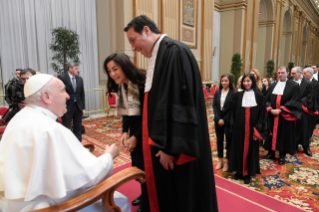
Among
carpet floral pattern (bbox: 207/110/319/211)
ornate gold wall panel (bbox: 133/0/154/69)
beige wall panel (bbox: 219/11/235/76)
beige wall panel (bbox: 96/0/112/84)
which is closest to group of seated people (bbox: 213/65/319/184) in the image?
carpet floral pattern (bbox: 207/110/319/211)

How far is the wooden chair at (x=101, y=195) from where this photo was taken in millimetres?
1138

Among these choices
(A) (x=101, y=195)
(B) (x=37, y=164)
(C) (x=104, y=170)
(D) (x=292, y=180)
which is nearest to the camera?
(B) (x=37, y=164)

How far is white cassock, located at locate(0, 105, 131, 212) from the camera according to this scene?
3.62 feet

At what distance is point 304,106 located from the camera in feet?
13.5

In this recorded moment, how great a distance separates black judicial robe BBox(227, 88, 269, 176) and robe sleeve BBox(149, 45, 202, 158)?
193 centimetres

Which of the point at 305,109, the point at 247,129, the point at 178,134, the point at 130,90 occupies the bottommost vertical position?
the point at 247,129

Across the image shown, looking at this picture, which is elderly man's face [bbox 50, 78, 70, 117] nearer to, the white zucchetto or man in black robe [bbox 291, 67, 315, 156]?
the white zucchetto

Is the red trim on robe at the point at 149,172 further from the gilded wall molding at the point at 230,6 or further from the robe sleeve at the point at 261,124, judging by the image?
the gilded wall molding at the point at 230,6

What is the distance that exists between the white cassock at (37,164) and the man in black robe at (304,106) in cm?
395

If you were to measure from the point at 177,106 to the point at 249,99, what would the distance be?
2113mm

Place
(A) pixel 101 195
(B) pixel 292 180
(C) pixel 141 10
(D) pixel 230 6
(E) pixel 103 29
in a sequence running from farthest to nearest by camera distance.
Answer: (D) pixel 230 6 < (E) pixel 103 29 < (C) pixel 141 10 < (B) pixel 292 180 < (A) pixel 101 195

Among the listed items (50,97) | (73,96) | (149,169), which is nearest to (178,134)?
(149,169)

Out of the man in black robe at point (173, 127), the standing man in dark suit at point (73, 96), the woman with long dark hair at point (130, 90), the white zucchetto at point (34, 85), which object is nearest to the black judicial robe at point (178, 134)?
the man in black robe at point (173, 127)

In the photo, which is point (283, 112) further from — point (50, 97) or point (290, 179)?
point (50, 97)
